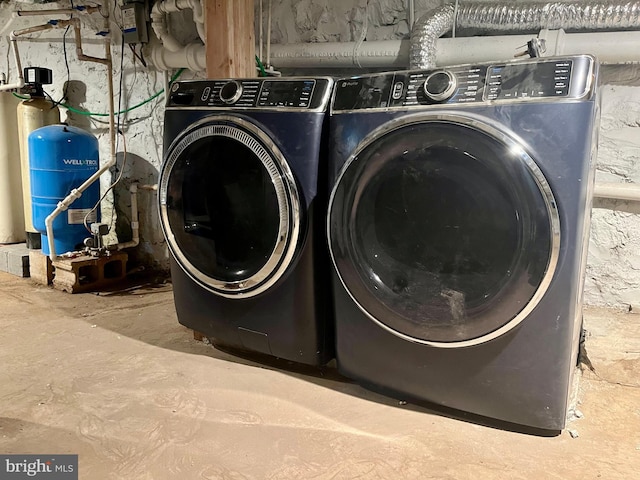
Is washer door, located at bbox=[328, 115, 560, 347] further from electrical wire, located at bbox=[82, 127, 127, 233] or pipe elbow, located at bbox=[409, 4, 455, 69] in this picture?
electrical wire, located at bbox=[82, 127, 127, 233]

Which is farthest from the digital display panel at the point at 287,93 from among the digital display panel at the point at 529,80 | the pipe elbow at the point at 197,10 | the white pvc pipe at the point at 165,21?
the white pvc pipe at the point at 165,21

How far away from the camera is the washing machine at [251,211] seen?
1498 millimetres

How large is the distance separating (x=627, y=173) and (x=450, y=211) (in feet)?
3.34

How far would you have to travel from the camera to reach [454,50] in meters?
1.94

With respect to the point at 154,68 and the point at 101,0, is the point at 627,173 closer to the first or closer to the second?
the point at 154,68

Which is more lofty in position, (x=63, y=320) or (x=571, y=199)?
(x=571, y=199)

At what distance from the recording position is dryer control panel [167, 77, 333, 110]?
1.50 m

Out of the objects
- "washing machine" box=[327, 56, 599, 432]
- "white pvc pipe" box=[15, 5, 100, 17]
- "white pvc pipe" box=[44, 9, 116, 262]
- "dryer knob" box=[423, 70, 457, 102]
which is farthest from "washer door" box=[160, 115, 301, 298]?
"white pvc pipe" box=[15, 5, 100, 17]

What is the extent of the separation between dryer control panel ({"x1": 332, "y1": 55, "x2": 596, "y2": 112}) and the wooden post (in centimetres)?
58

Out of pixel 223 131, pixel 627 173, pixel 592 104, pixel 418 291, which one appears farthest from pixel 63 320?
pixel 627 173

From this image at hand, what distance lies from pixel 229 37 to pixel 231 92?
1.09 feet

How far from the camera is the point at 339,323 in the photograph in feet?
4.93

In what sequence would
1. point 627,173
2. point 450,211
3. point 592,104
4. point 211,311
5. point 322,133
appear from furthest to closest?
point 627,173, point 211,311, point 322,133, point 450,211, point 592,104

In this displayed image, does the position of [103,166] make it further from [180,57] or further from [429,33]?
[429,33]
